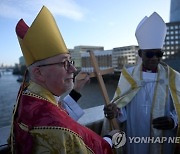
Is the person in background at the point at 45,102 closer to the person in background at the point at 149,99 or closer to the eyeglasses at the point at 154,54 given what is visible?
the person in background at the point at 149,99

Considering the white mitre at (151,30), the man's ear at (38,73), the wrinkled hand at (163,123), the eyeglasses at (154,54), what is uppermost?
the white mitre at (151,30)

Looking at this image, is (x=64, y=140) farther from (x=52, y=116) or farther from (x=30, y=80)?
(x=30, y=80)

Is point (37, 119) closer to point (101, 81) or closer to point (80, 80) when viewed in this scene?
point (80, 80)

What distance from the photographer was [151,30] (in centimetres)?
298

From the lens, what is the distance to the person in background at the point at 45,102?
127 centimetres

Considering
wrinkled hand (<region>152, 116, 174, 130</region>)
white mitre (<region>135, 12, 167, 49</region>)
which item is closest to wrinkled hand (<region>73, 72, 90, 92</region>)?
wrinkled hand (<region>152, 116, 174, 130</region>)

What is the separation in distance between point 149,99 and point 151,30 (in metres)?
0.83

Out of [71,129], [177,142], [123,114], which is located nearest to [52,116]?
[71,129]

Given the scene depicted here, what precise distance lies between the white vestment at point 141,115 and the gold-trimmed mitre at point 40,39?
1452 mm

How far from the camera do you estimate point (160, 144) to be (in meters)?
2.65

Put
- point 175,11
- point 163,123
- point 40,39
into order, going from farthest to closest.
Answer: point 175,11 → point 163,123 → point 40,39

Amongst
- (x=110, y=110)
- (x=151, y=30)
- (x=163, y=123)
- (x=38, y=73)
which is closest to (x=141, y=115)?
(x=163, y=123)

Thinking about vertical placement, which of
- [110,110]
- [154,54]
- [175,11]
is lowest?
[110,110]

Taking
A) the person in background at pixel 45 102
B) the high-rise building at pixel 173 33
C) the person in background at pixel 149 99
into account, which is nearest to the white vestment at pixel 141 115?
the person in background at pixel 149 99
